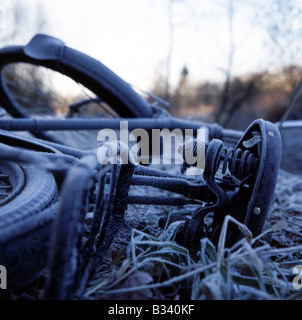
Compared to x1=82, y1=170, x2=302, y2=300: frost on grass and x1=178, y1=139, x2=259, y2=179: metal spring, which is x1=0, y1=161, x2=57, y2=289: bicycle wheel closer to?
x1=82, y1=170, x2=302, y2=300: frost on grass

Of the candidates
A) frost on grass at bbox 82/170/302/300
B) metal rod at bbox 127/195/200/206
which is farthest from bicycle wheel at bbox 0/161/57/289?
metal rod at bbox 127/195/200/206

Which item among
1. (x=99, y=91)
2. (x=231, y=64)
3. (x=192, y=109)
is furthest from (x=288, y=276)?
(x=192, y=109)

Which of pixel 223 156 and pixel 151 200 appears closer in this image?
pixel 223 156

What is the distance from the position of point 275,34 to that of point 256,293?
6.02 meters

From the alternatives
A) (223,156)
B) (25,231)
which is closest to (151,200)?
(223,156)

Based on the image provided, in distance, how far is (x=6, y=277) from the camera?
805mm

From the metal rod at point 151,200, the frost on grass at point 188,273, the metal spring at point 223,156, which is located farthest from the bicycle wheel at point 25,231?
the metal spring at point 223,156

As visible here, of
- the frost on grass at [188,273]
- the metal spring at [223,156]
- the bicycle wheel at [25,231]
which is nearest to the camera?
the bicycle wheel at [25,231]

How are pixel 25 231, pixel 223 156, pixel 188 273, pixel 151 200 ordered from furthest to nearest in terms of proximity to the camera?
1. pixel 151 200
2. pixel 223 156
3. pixel 188 273
4. pixel 25 231

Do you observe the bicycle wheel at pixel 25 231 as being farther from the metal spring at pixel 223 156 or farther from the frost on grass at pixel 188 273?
the metal spring at pixel 223 156

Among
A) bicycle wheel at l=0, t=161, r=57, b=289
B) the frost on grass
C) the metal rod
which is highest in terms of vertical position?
the metal rod

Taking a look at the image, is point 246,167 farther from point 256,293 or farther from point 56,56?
point 56,56

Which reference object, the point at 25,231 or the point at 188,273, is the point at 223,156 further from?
the point at 25,231

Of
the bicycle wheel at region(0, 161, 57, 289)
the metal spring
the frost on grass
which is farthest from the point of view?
the metal spring
